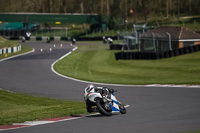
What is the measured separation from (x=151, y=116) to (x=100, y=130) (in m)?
2.77

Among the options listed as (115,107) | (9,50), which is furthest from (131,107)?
(9,50)

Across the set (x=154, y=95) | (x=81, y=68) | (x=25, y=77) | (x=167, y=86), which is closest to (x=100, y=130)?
(x=154, y=95)

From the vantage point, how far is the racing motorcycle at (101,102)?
1346cm

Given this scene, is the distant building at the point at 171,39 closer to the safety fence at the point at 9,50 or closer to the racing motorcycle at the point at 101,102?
the safety fence at the point at 9,50

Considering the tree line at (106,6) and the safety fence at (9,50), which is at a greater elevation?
the tree line at (106,6)

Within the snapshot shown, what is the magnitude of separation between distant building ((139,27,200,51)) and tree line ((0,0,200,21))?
6638cm

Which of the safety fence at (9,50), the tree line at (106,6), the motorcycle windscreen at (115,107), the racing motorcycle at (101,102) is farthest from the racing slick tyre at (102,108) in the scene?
the tree line at (106,6)

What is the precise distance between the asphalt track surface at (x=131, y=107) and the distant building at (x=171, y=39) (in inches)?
657

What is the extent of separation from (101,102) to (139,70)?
72.5 ft

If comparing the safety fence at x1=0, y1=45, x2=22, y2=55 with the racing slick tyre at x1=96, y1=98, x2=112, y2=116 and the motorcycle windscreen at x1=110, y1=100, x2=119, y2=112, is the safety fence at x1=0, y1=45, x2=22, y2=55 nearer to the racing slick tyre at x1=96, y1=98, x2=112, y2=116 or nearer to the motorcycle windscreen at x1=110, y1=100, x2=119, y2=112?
the motorcycle windscreen at x1=110, y1=100, x2=119, y2=112

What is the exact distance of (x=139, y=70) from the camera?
35.4 meters

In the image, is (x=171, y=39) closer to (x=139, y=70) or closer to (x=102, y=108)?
(x=139, y=70)

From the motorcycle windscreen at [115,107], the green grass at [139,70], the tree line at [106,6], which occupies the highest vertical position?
the tree line at [106,6]

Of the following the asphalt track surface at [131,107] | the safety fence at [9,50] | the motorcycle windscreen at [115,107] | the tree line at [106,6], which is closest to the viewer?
the asphalt track surface at [131,107]
